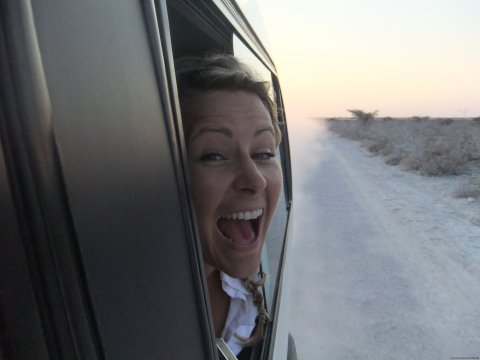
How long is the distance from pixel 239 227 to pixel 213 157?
25cm

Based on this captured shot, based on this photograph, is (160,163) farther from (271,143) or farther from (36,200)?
(271,143)

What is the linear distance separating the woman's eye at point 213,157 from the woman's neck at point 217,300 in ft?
1.75

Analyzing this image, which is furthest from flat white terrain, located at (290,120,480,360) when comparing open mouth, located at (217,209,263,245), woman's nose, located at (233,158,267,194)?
woman's nose, located at (233,158,267,194)

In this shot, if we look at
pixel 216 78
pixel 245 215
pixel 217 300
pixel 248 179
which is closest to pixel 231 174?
pixel 248 179

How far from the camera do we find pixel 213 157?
1.26 m

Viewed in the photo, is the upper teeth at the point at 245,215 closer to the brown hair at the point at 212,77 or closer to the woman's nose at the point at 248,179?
the woman's nose at the point at 248,179

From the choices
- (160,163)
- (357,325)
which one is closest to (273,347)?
(160,163)

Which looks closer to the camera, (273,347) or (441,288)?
(273,347)

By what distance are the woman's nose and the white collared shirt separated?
0.54 m

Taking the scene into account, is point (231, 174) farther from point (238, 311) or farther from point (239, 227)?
point (238, 311)

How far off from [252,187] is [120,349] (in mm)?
729

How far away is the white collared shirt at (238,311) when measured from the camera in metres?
1.61

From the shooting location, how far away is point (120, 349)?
58 cm

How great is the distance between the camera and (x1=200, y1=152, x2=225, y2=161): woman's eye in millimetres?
1246
